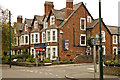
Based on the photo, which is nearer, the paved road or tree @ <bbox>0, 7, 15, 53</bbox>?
→ the paved road

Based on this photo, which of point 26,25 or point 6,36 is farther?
point 26,25

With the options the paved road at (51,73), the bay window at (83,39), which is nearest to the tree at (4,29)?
the paved road at (51,73)

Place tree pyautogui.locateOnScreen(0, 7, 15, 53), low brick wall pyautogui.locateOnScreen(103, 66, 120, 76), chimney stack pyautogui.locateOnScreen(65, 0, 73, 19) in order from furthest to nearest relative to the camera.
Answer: chimney stack pyautogui.locateOnScreen(65, 0, 73, 19) < tree pyautogui.locateOnScreen(0, 7, 15, 53) < low brick wall pyautogui.locateOnScreen(103, 66, 120, 76)

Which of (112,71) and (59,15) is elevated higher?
(59,15)

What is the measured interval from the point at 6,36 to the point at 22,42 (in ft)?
55.5

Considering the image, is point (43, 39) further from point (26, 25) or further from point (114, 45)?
point (114, 45)

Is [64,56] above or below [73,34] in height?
below

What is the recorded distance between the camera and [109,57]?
3919 centimetres

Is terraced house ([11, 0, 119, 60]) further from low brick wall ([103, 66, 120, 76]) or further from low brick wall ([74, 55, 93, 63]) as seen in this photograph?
low brick wall ([103, 66, 120, 76])

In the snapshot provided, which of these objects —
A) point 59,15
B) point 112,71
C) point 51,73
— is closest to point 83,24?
point 59,15

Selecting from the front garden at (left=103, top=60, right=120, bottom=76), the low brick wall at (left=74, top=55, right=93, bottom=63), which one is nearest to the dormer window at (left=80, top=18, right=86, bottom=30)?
the low brick wall at (left=74, top=55, right=93, bottom=63)

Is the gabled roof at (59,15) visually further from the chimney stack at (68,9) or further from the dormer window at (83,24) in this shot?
the dormer window at (83,24)

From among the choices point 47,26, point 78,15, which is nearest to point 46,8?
point 47,26

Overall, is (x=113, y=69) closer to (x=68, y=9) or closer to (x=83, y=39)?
(x=68, y=9)
